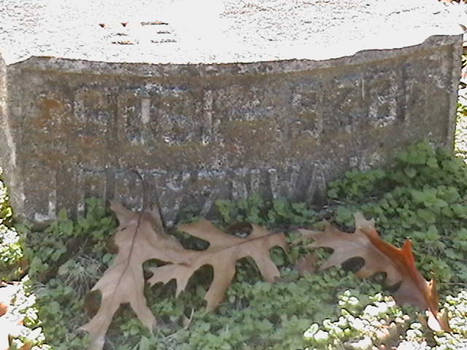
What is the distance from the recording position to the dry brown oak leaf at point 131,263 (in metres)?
2.53

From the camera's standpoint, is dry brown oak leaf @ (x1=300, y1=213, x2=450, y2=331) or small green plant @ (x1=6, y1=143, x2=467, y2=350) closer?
small green plant @ (x1=6, y1=143, x2=467, y2=350)

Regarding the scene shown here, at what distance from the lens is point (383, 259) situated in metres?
2.70

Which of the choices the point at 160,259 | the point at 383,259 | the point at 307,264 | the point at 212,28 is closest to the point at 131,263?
the point at 160,259

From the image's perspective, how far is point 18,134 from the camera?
278cm

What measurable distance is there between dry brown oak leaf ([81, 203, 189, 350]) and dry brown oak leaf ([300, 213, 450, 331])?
1.40ft

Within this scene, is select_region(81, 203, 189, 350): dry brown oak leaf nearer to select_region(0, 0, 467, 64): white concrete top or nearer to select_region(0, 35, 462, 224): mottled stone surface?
select_region(0, 35, 462, 224): mottled stone surface

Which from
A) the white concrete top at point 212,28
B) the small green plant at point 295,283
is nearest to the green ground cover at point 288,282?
the small green plant at point 295,283

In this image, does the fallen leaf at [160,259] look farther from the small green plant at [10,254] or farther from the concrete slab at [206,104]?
the small green plant at [10,254]

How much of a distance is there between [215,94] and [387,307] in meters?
0.81

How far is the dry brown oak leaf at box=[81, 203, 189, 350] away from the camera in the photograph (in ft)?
8.31

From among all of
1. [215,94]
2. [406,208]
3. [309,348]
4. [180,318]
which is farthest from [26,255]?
[406,208]

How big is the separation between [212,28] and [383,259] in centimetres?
98

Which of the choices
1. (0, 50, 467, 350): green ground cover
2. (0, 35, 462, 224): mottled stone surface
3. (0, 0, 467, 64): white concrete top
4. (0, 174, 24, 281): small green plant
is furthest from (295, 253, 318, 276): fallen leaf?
(0, 174, 24, 281): small green plant

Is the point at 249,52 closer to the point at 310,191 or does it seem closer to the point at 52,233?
the point at 310,191
